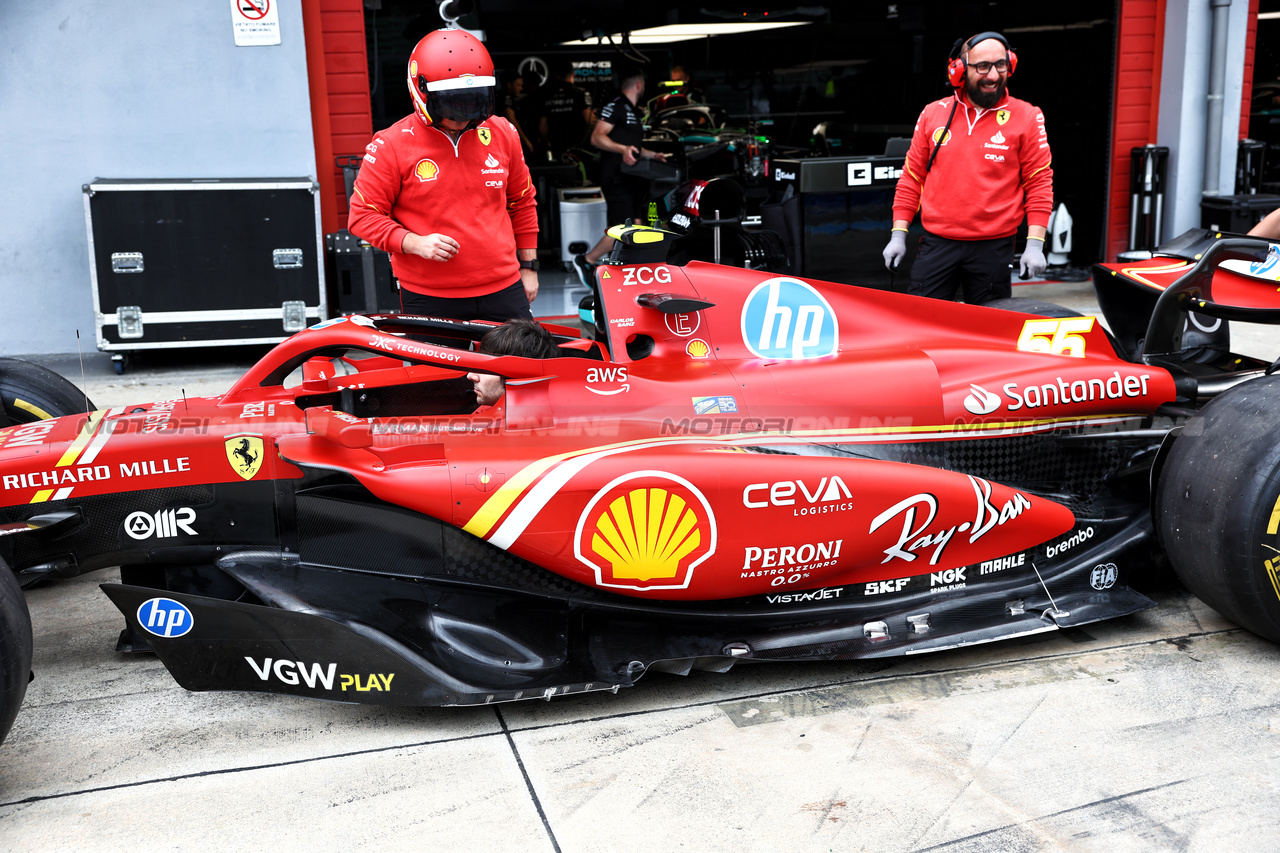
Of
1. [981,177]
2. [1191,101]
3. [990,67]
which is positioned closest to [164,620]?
[981,177]

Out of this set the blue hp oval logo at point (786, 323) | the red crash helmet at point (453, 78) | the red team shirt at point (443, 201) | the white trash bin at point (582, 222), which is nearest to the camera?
the blue hp oval logo at point (786, 323)

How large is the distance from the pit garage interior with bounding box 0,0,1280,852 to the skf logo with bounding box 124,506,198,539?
1.74ft

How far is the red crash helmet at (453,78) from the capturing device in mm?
3875

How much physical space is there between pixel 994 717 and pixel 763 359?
4.50ft

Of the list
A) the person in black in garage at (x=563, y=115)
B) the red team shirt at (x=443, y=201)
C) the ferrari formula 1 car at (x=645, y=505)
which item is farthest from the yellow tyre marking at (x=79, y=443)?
the person in black in garage at (x=563, y=115)

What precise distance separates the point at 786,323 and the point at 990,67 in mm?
1863

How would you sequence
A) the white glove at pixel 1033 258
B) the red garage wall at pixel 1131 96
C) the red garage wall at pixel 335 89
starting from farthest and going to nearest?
the red garage wall at pixel 1131 96
the red garage wall at pixel 335 89
the white glove at pixel 1033 258

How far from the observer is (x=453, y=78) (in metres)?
3.88

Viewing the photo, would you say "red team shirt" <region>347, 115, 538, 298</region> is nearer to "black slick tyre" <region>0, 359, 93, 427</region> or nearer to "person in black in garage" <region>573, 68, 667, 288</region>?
"black slick tyre" <region>0, 359, 93, 427</region>

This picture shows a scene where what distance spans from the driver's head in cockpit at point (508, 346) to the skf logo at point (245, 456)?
72 centimetres

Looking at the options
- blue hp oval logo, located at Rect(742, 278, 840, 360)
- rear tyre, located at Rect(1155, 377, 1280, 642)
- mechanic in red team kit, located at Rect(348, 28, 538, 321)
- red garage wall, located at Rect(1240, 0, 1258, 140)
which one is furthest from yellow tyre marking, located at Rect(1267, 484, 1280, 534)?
red garage wall, located at Rect(1240, 0, 1258, 140)

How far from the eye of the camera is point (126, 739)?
2996 mm

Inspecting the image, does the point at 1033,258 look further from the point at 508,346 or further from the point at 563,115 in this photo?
the point at 563,115

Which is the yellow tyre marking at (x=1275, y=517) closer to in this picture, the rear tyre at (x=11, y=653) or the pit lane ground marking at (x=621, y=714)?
the pit lane ground marking at (x=621, y=714)
